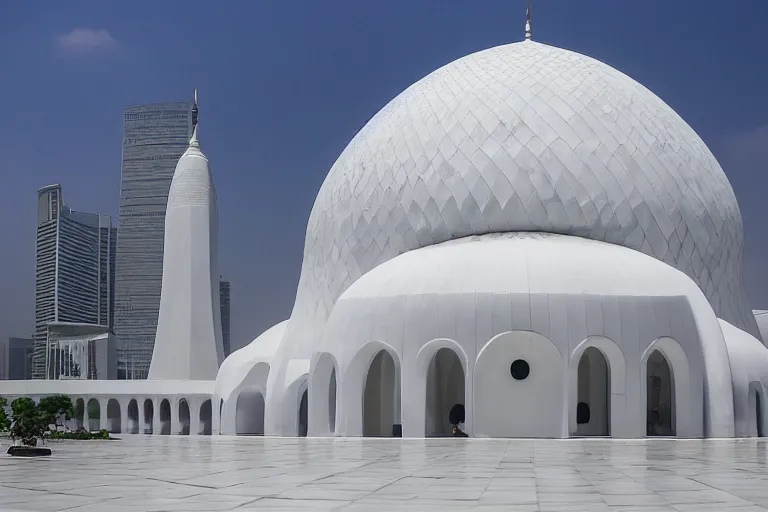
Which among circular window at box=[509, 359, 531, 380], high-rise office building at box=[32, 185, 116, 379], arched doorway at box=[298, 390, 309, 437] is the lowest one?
arched doorway at box=[298, 390, 309, 437]

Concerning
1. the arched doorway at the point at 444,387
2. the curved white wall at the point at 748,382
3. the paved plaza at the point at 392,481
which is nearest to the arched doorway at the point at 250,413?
the arched doorway at the point at 444,387

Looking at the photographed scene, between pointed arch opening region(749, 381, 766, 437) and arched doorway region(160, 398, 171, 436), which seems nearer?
pointed arch opening region(749, 381, 766, 437)

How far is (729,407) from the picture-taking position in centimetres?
2825

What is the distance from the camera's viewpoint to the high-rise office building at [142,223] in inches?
3976

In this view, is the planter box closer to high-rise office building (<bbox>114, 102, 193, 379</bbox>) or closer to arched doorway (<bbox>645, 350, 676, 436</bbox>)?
arched doorway (<bbox>645, 350, 676, 436</bbox>)

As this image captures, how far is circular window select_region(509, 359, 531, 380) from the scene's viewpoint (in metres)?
28.7

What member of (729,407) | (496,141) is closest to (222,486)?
(729,407)

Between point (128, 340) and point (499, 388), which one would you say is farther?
point (128, 340)

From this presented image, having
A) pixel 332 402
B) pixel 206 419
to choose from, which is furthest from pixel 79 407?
pixel 332 402

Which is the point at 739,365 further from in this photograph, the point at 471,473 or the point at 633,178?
the point at 471,473

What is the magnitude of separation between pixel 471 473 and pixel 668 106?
28192 mm

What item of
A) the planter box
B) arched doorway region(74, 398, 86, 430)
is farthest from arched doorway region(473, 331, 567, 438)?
arched doorway region(74, 398, 86, 430)

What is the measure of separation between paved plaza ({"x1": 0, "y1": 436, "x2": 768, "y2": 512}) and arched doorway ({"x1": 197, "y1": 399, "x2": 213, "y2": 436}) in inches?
909

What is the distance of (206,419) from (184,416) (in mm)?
968
